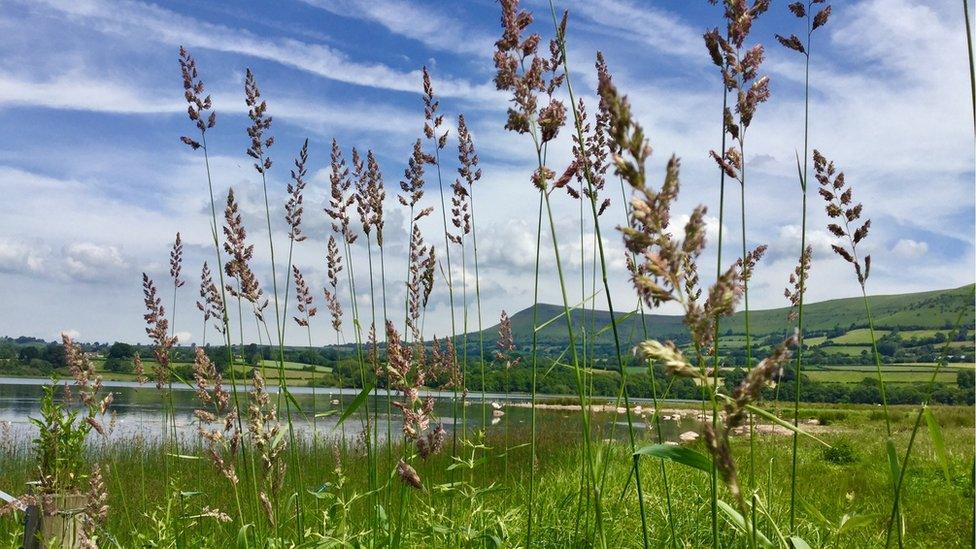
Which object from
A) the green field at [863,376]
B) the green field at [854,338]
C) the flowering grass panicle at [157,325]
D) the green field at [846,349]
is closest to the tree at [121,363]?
the flowering grass panicle at [157,325]

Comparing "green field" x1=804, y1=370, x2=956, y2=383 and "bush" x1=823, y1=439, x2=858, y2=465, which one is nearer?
"bush" x1=823, y1=439, x2=858, y2=465

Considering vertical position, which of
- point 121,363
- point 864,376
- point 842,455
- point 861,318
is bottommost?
point 864,376

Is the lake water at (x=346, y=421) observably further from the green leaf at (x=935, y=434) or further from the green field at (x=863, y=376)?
the green field at (x=863, y=376)

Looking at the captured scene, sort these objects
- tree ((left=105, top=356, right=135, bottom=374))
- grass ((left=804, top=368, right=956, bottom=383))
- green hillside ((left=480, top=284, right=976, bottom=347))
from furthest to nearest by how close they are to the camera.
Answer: green hillside ((left=480, top=284, right=976, bottom=347)) < grass ((left=804, top=368, right=956, bottom=383)) < tree ((left=105, top=356, right=135, bottom=374))

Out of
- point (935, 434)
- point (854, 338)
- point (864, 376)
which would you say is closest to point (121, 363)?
point (935, 434)

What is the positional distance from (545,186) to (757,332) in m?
184

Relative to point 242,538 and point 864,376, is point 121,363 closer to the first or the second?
point 242,538

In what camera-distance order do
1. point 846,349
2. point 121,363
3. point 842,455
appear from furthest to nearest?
point 846,349, point 121,363, point 842,455

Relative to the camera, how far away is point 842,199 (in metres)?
3.16

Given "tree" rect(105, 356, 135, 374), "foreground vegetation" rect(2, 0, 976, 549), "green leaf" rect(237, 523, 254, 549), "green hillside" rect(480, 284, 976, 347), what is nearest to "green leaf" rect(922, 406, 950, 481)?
"foreground vegetation" rect(2, 0, 976, 549)

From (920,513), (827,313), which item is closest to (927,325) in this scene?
(827,313)

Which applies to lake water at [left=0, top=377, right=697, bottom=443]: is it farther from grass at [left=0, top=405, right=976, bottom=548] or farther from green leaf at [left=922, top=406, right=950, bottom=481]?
Answer: green leaf at [left=922, top=406, right=950, bottom=481]

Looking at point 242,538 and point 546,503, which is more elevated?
point 242,538

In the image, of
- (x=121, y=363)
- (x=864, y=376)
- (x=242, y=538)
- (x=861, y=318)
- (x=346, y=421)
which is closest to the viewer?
(x=242, y=538)
